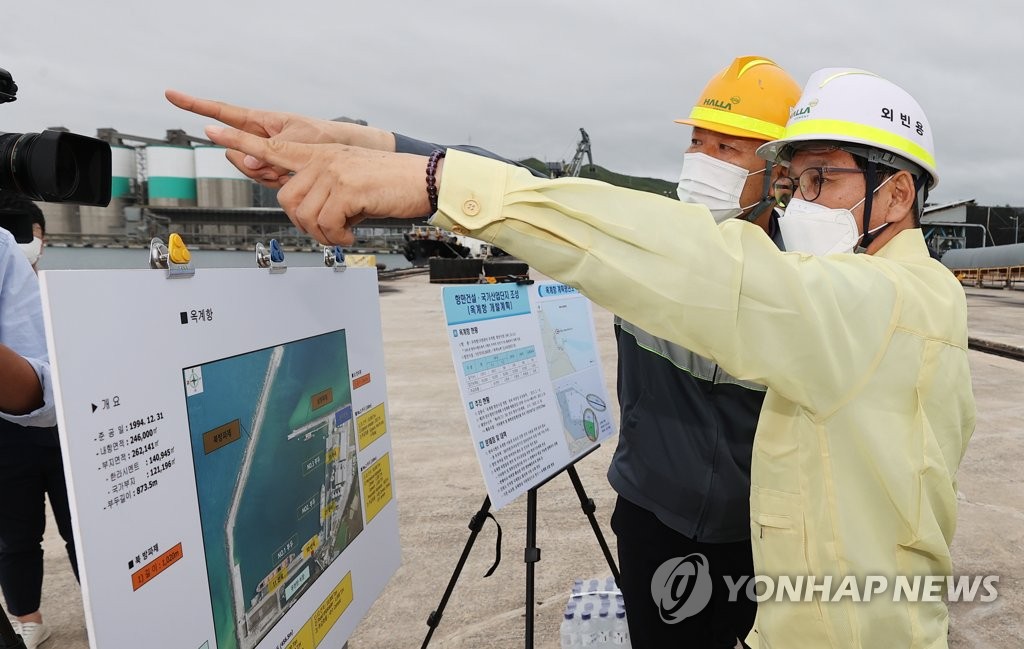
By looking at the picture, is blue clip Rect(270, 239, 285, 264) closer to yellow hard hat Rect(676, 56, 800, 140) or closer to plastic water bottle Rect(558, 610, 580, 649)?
yellow hard hat Rect(676, 56, 800, 140)

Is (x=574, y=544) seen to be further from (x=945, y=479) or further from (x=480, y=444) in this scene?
(x=945, y=479)

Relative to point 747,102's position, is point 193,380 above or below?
below

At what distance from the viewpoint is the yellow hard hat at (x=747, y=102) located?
7.26ft

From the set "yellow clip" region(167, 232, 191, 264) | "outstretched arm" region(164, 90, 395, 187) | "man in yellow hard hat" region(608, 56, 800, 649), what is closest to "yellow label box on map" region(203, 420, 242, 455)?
"yellow clip" region(167, 232, 191, 264)

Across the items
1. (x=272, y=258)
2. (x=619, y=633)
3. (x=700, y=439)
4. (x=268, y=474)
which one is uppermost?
(x=272, y=258)

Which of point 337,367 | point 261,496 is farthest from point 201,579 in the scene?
point 337,367

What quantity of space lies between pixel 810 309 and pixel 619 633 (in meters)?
2.20

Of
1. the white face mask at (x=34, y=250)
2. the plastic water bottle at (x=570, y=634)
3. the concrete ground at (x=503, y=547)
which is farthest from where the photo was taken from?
the white face mask at (x=34, y=250)

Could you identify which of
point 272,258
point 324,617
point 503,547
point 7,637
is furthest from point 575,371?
point 7,637

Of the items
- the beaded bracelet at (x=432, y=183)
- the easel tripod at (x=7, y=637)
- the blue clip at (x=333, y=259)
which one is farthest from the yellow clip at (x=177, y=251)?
the easel tripod at (x=7, y=637)

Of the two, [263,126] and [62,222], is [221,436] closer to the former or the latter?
[263,126]

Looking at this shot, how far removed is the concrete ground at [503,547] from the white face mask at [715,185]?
213cm

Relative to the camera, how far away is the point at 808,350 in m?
0.87

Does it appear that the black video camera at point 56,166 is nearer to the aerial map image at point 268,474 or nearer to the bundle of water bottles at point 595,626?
the aerial map image at point 268,474
